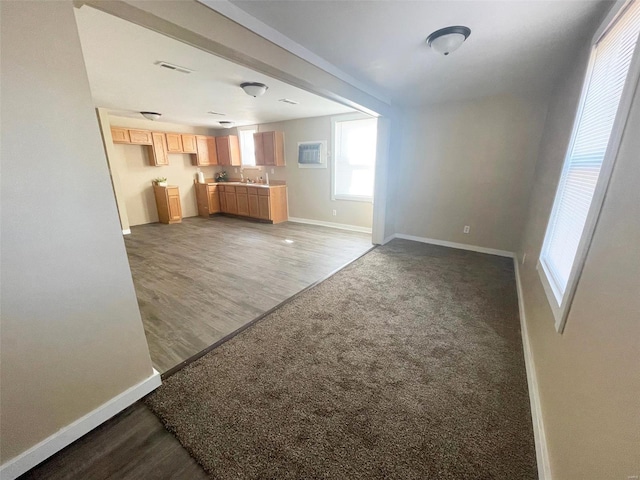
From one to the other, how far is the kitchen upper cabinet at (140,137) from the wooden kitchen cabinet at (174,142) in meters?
0.38

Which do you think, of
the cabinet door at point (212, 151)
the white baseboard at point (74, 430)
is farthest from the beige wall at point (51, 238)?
the cabinet door at point (212, 151)

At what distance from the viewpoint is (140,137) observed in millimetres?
5605

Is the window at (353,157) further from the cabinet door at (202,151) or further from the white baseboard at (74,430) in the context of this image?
the white baseboard at (74,430)

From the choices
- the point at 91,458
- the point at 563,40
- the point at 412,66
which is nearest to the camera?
the point at 91,458

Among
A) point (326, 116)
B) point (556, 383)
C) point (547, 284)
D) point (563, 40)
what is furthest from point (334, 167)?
point (556, 383)

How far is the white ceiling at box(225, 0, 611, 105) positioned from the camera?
5.37 ft

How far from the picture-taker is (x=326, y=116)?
5203 millimetres

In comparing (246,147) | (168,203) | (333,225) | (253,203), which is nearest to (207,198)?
(168,203)

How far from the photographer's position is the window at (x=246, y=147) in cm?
678

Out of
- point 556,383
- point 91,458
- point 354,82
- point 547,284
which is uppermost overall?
point 354,82

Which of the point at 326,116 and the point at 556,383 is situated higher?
the point at 326,116

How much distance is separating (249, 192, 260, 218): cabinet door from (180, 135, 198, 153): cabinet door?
1994 millimetres

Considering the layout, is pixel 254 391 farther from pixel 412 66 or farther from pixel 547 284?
pixel 412 66

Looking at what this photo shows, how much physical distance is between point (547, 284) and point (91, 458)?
2737 millimetres
